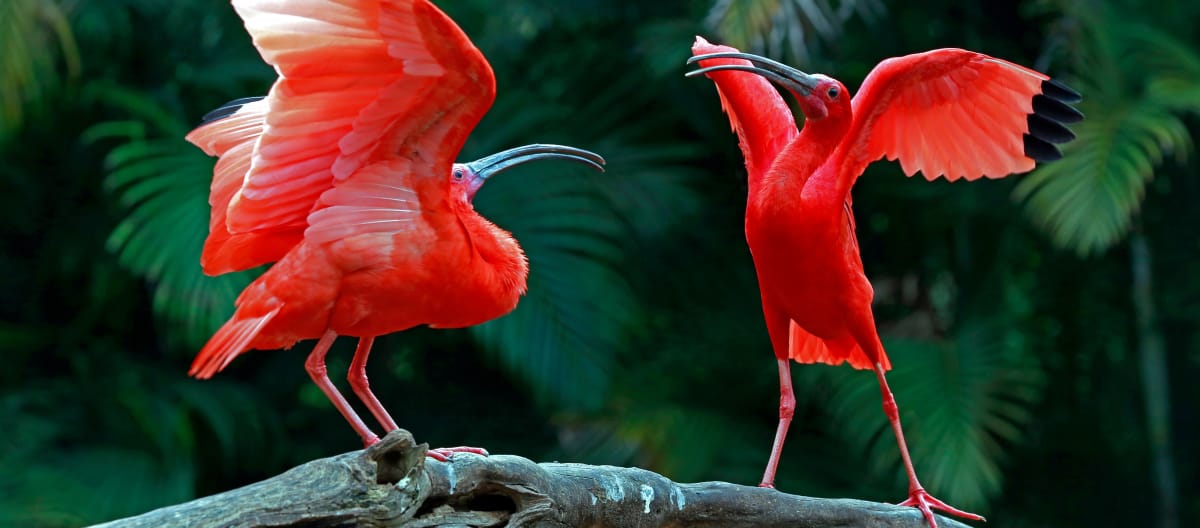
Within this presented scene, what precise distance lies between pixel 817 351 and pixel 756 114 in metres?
0.94

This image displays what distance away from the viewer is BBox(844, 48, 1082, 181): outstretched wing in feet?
14.1

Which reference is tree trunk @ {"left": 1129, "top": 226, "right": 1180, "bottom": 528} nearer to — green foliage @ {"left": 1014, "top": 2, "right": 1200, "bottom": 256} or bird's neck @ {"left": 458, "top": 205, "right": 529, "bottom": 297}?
green foliage @ {"left": 1014, "top": 2, "right": 1200, "bottom": 256}

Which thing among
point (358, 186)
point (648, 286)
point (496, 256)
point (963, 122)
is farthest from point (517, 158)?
point (648, 286)

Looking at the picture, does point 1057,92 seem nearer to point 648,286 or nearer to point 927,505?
point 927,505

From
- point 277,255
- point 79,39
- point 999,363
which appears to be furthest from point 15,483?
point 999,363

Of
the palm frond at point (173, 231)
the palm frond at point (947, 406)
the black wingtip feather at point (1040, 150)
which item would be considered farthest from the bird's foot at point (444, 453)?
the palm frond at point (947, 406)

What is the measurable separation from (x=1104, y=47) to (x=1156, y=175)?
1389 millimetres

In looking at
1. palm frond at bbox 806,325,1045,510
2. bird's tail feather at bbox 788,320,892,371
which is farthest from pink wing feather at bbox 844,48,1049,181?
palm frond at bbox 806,325,1045,510

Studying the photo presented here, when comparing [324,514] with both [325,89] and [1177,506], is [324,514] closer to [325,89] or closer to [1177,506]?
[325,89]

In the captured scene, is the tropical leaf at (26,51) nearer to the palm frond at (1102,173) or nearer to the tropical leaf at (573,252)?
the tropical leaf at (573,252)

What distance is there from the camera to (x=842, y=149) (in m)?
4.04

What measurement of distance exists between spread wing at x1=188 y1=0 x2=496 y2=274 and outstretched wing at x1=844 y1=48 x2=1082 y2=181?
52.7 inches

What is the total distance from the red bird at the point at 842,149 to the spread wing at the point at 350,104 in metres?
0.77

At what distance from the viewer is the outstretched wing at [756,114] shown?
4.20 metres
